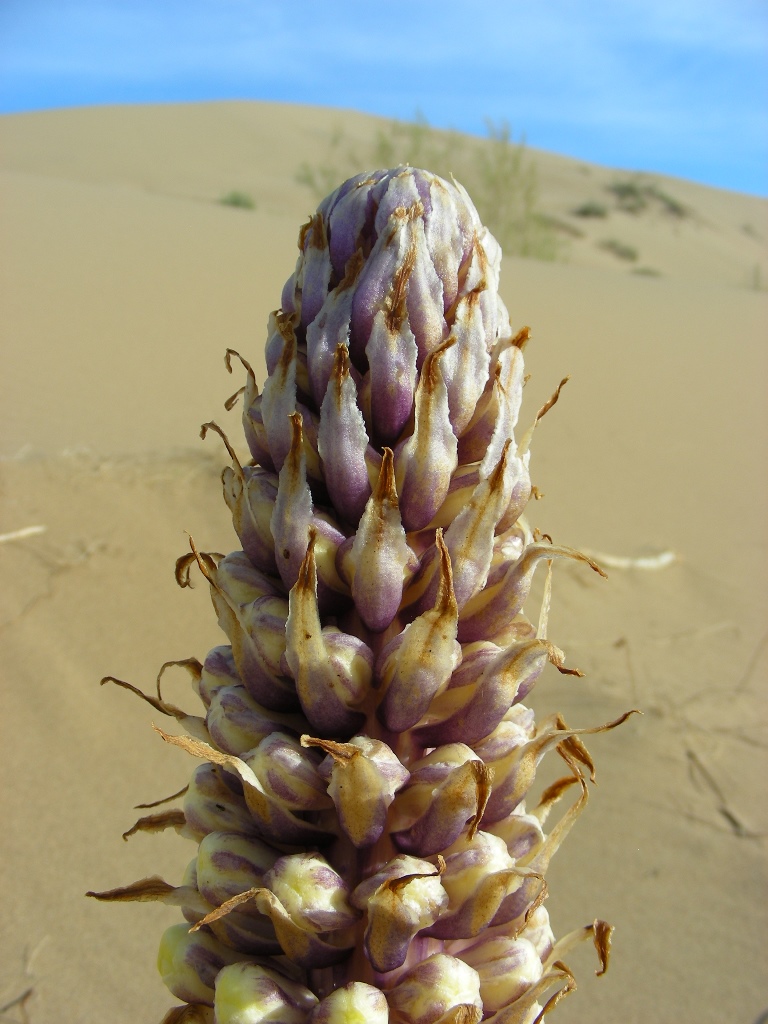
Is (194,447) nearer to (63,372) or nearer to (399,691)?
(63,372)

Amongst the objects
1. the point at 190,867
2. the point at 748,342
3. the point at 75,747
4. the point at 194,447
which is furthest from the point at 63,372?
the point at 748,342

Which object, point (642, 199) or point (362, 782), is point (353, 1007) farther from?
point (642, 199)

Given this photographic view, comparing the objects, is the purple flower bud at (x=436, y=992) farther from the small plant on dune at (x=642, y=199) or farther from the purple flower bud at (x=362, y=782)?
the small plant on dune at (x=642, y=199)

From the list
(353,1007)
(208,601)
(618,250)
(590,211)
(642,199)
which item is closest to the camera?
(353,1007)

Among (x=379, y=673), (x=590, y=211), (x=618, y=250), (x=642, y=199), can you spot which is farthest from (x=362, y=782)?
(x=642, y=199)

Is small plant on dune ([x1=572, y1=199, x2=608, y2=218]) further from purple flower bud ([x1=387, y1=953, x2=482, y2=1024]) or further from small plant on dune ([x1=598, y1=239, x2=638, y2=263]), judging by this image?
purple flower bud ([x1=387, y1=953, x2=482, y2=1024])

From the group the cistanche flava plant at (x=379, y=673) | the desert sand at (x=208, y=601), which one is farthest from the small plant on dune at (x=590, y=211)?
the cistanche flava plant at (x=379, y=673)
